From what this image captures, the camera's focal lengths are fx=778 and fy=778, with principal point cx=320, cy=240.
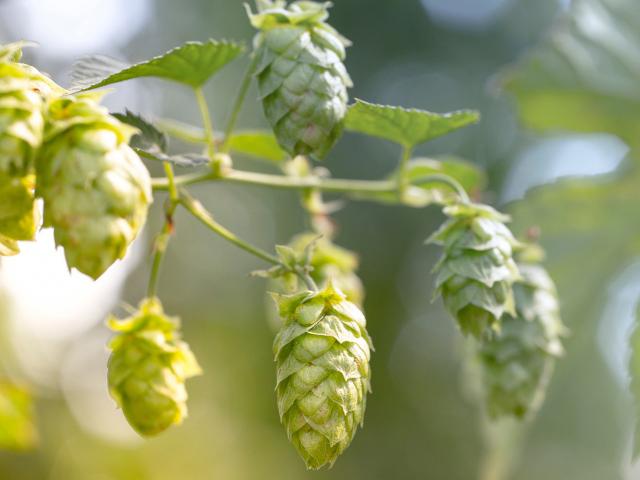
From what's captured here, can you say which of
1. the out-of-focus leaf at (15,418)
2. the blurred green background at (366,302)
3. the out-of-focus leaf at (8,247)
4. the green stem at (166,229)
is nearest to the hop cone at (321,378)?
the green stem at (166,229)

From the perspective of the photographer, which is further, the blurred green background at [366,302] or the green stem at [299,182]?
the blurred green background at [366,302]

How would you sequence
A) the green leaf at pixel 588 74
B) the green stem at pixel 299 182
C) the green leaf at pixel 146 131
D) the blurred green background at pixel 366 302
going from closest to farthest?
the green leaf at pixel 146 131, the green stem at pixel 299 182, the green leaf at pixel 588 74, the blurred green background at pixel 366 302

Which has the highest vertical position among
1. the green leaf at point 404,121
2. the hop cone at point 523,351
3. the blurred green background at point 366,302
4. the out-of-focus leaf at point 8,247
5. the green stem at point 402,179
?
the green leaf at point 404,121

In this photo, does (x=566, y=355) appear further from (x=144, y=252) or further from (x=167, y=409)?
(x=144, y=252)

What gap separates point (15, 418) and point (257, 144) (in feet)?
3.77

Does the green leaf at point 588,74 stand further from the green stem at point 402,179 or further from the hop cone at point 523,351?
the hop cone at point 523,351

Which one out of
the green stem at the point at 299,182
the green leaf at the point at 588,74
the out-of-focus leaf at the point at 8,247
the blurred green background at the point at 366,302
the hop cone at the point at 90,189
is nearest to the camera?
the hop cone at the point at 90,189

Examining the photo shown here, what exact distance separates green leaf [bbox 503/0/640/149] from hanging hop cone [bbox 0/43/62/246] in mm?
1800

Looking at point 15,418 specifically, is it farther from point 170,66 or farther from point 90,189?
point 90,189

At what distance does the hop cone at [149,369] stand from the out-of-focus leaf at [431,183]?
2.08ft

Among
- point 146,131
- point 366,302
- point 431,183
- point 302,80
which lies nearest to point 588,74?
point 431,183

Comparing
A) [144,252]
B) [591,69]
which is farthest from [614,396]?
[144,252]

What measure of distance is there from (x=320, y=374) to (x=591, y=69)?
1.74m

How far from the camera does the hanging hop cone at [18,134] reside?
39.1 inches
